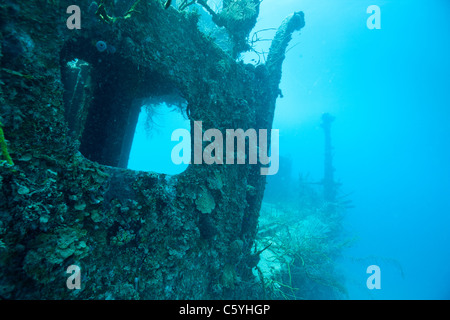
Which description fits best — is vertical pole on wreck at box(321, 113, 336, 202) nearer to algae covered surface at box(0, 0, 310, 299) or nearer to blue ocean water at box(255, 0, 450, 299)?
blue ocean water at box(255, 0, 450, 299)

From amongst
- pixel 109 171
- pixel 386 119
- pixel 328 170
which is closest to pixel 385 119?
pixel 386 119

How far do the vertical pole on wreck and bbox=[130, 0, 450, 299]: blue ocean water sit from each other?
419 centimetres

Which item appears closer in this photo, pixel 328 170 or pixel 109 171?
pixel 109 171

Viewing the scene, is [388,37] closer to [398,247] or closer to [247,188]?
[398,247]

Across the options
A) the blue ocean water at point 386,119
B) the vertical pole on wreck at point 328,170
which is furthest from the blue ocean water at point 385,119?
the vertical pole on wreck at point 328,170

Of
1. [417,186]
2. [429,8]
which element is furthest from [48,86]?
[417,186]

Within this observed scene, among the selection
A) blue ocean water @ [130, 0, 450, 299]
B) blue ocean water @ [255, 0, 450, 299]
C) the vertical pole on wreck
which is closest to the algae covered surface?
blue ocean water @ [130, 0, 450, 299]

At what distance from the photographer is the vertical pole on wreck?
677 inches

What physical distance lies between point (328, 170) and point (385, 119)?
116448 millimetres

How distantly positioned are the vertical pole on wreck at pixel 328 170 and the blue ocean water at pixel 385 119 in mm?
4190

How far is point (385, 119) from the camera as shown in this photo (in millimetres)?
104688

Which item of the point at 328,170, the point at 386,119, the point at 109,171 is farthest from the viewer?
the point at 386,119

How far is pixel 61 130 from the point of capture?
1780 millimetres

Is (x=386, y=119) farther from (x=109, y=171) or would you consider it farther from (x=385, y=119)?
(x=109, y=171)
